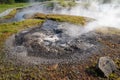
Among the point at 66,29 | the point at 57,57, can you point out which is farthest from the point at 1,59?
the point at 66,29

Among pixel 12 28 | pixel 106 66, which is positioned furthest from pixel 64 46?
pixel 12 28

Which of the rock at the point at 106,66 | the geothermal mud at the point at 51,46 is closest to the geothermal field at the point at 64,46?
the geothermal mud at the point at 51,46

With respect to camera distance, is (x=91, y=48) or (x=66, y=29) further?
(x=66, y=29)

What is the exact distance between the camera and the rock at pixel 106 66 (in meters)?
26.3

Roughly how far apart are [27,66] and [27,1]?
2872 inches

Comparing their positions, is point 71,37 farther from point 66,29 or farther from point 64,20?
point 64,20

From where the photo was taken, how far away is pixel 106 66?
26.9 m

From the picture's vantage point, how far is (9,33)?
138 ft

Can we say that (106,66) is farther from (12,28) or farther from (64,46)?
(12,28)

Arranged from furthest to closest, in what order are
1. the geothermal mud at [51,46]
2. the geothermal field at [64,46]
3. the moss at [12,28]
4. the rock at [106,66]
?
1. the moss at [12,28]
2. the geothermal mud at [51,46]
3. the geothermal field at [64,46]
4. the rock at [106,66]

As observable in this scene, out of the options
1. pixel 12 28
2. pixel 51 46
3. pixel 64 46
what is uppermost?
pixel 51 46

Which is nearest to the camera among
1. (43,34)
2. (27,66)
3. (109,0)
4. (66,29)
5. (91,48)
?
(27,66)

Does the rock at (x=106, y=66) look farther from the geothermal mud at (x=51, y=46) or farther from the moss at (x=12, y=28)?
the moss at (x=12, y=28)

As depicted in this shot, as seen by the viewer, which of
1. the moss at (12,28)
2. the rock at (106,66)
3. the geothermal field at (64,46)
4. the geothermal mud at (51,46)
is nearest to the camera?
the rock at (106,66)
